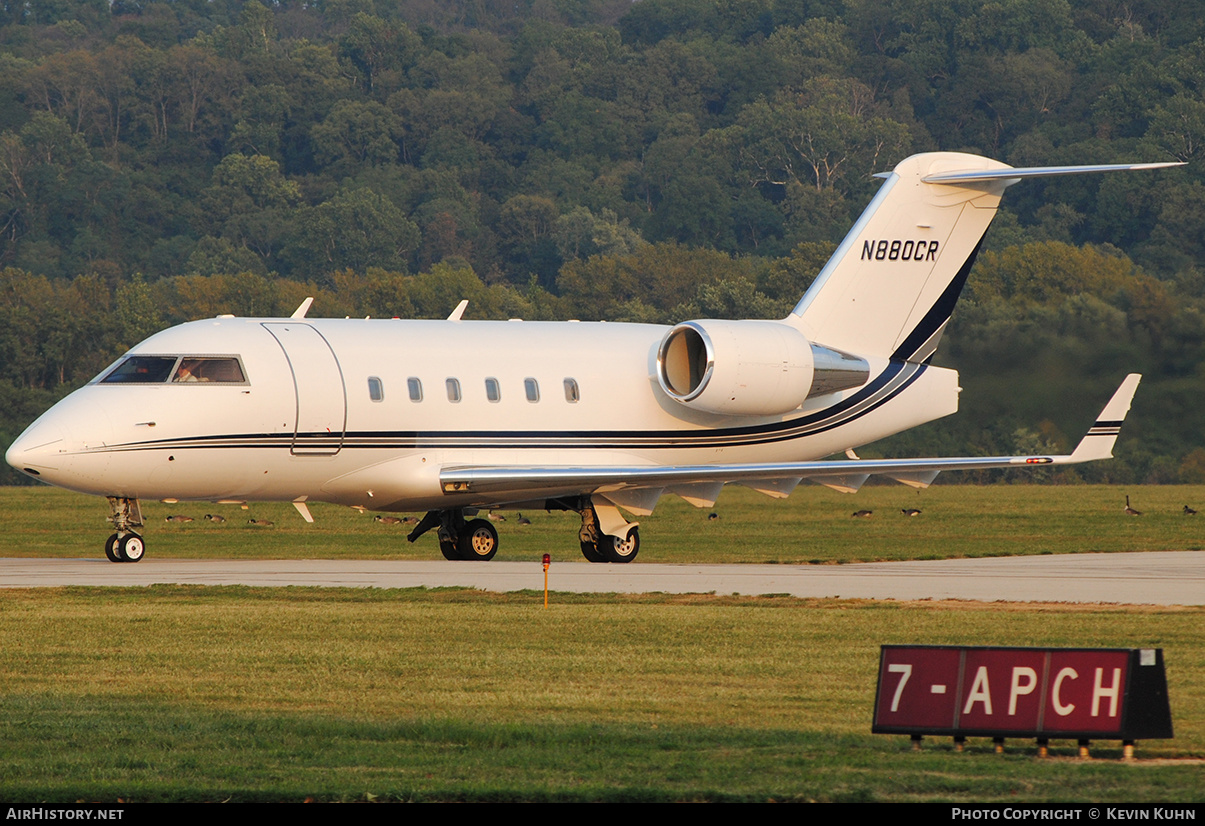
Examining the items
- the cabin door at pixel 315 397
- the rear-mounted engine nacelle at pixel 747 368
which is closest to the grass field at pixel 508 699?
the cabin door at pixel 315 397

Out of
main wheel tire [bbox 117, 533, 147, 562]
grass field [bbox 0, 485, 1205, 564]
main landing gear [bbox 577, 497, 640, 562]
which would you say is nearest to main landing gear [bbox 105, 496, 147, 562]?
main wheel tire [bbox 117, 533, 147, 562]

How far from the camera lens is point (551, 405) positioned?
3016cm

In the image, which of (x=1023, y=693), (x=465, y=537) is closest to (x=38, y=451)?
(x=465, y=537)

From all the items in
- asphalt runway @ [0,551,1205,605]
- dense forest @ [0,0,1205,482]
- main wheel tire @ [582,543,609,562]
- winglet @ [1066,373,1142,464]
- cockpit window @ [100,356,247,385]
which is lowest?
asphalt runway @ [0,551,1205,605]

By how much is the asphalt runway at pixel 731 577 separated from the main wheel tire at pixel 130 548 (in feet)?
0.59

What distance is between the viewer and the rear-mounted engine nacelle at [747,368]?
99.1ft

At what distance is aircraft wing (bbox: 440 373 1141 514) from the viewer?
27.8 m

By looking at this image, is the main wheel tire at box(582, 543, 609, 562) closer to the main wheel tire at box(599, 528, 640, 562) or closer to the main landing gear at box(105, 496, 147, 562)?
the main wheel tire at box(599, 528, 640, 562)

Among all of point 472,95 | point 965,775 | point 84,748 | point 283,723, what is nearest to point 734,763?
point 965,775

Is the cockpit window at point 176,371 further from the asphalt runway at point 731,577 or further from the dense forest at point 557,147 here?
the dense forest at point 557,147

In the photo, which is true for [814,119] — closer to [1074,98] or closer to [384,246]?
[1074,98]

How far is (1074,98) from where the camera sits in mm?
139750

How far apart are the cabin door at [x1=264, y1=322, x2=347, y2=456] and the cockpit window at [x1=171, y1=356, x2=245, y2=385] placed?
859mm
